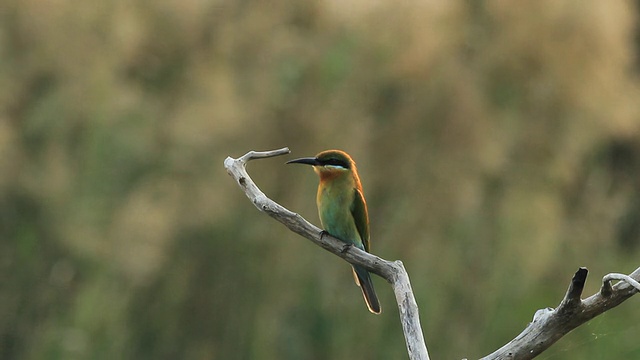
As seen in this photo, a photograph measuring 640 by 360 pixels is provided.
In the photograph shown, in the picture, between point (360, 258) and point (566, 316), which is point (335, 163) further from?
point (566, 316)

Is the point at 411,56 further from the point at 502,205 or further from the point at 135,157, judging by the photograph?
the point at 135,157

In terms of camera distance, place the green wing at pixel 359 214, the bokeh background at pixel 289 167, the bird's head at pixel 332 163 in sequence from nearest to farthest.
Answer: the bird's head at pixel 332 163
the green wing at pixel 359 214
the bokeh background at pixel 289 167

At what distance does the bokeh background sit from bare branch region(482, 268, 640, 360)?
4.49ft

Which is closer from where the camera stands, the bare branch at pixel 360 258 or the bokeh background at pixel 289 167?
the bare branch at pixel 360 258

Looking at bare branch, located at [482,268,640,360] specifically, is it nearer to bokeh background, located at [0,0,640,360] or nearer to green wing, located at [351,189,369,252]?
green wing, located at [351,189,369,252]

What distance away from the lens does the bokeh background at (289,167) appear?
2.32 meters

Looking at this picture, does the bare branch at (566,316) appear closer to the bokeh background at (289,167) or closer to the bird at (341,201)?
the bird at (341,201)

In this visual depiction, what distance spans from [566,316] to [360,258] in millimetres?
275

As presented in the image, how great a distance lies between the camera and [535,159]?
255 centimetres

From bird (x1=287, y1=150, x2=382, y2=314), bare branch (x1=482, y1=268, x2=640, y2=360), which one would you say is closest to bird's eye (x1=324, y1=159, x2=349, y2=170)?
bird (x1=287, y1=150, x2=382, y2=314)

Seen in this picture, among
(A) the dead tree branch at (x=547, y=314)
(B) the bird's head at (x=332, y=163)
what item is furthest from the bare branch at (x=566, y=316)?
(B) the bird's head at (x=332, y=163)

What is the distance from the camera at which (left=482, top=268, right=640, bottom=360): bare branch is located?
2.99 feet

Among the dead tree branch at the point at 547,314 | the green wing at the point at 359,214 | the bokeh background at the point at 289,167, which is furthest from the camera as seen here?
the bokeh background at the point at 289,167

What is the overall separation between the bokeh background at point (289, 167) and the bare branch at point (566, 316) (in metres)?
1.37
